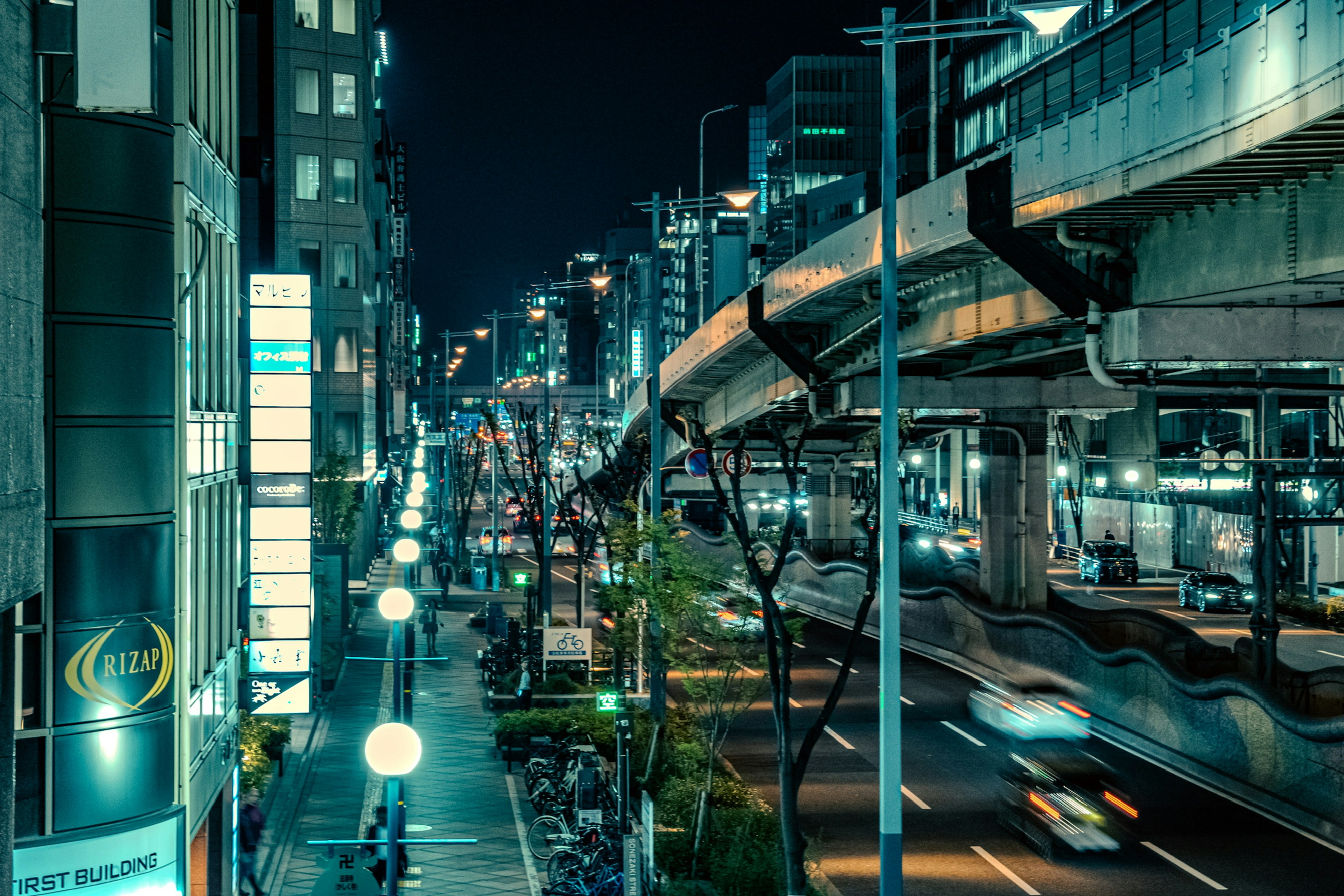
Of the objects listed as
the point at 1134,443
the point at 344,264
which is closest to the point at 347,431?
the point at 344,264

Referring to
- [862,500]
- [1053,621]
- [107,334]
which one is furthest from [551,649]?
[862,500]

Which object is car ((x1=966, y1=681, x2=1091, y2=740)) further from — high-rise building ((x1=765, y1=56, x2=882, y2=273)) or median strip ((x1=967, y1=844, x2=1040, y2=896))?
high-rise building ((x1=765, y1=56, x2=882, y2=273))

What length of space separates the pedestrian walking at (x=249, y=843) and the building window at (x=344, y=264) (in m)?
47.5

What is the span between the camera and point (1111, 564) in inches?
2356

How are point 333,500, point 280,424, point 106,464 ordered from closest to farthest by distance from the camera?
point 106,464 → point 280,424 → point 333,500

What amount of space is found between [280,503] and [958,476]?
88737 millimetres

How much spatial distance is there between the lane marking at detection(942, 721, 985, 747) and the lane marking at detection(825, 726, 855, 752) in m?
2.57

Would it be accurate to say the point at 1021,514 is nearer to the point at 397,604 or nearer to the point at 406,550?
the point at 406,550

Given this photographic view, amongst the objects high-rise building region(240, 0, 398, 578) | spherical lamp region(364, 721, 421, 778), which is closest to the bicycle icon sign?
spherical lamp region(364, 721, 421, 778)

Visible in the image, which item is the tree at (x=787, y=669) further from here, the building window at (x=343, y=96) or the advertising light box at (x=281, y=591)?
the building window at (x=343, y=96)

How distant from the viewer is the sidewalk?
20.3 m

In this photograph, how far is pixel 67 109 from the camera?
1159 cm

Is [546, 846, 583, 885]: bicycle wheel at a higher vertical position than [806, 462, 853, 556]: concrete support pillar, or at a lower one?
lower

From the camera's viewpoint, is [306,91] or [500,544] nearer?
[306,91]
